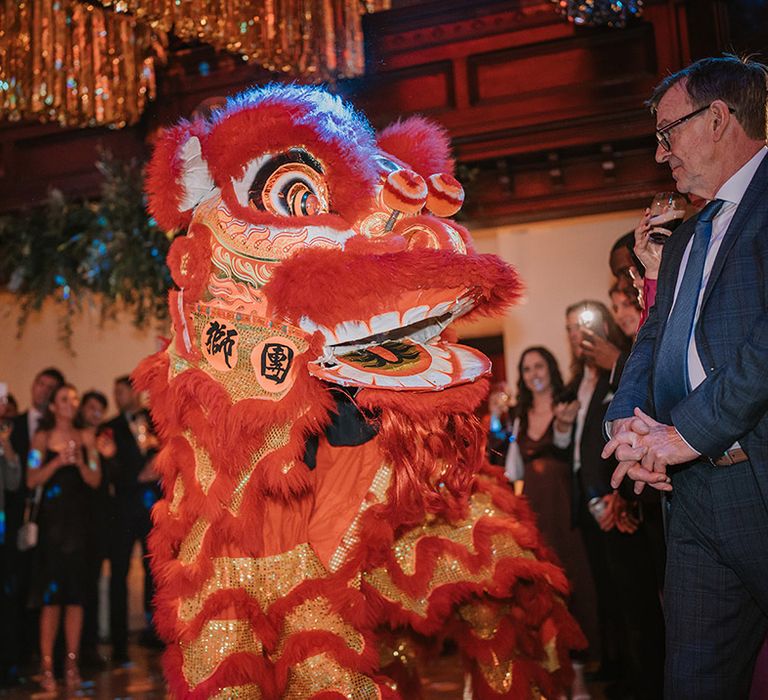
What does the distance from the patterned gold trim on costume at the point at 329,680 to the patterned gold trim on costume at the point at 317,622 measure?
61mm

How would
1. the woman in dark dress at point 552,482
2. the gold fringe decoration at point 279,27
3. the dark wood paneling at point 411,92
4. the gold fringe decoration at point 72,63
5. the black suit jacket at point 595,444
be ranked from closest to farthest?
1. the black suit jacket at point 595,444
2. the woman in dark dress at point 552,482
3. the gold fringe decoration at point 279,27
4. the gold fringe decoration at point 72,63
5. the dark wood paneling at point 411,92

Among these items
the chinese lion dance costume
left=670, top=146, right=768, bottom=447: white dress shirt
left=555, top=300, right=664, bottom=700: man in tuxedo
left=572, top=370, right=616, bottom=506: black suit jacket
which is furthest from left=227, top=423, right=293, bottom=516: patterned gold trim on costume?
left=572, top=370, right=616, bottom=506: black suit jacket

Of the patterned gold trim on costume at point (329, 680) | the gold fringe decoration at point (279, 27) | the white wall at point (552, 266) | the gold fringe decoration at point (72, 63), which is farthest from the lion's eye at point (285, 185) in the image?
the white wall at point (552, 266)

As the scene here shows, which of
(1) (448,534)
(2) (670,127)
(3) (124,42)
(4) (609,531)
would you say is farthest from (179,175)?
(3) (124,42)

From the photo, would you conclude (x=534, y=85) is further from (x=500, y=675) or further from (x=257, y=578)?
(x=257, y=578)

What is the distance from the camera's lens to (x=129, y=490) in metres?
5.88

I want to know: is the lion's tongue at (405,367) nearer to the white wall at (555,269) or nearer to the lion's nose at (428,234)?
the lion's nose at (428,234)

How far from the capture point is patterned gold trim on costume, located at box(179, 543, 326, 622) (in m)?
2.39

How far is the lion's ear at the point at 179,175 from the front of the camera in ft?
8.82

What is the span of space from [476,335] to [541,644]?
18.7 feet

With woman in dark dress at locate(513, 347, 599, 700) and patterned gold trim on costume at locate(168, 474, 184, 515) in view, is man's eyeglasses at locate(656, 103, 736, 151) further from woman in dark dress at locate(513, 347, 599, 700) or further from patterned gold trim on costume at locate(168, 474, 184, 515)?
woman in dark dress at locate(513, 347, 599, 700)

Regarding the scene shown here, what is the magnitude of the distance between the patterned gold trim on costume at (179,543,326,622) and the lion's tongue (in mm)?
435

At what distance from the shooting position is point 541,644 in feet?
9.36

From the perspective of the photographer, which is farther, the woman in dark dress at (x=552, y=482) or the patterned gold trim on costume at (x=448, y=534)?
the woman in dark dress at (x=552, y=482)
